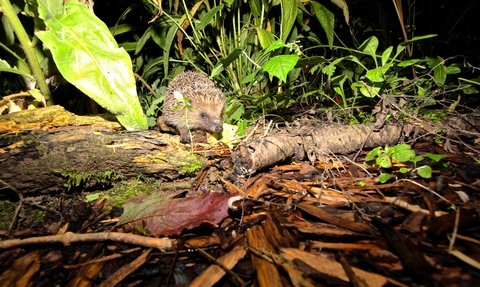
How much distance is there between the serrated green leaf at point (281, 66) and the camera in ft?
6.81

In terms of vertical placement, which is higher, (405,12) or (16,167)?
(405,12)

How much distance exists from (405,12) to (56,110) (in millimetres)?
5858

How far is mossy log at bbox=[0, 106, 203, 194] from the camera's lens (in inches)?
76.7

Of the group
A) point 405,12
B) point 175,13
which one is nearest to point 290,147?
point 175,13

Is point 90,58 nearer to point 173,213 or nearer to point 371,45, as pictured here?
point 173,213

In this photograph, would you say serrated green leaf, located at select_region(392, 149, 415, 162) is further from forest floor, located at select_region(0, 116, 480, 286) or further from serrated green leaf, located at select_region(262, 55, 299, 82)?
serrated green leaf, located at select_region(262, 55, 299, 82)

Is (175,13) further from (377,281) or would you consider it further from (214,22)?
(377,281)

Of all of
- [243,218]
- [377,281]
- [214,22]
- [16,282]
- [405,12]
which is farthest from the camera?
[405,12]

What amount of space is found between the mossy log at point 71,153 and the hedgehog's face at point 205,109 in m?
1.61

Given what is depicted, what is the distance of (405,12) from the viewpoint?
4.53 metres

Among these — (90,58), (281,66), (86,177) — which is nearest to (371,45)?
(281,66)

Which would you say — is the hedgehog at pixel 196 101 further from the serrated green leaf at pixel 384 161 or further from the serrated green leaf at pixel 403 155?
the serrated green leaf at pixel 403 155

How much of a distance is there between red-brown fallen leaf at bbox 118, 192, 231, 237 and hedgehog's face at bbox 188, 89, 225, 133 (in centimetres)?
224

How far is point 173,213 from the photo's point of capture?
1.64 meters
